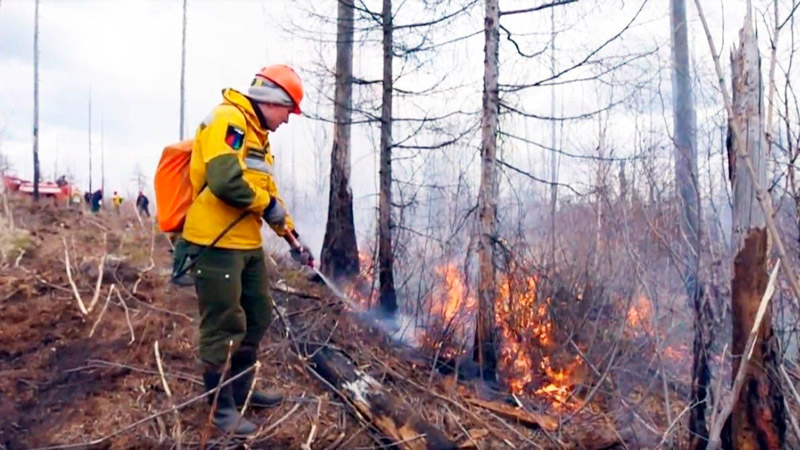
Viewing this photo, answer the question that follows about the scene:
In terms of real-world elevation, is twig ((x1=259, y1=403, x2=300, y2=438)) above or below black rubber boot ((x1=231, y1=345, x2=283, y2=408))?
below

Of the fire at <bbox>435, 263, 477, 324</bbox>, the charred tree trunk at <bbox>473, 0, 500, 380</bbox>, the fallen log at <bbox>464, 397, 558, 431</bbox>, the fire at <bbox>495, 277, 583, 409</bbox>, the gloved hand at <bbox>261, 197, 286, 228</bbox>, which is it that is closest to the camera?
the gloved hand at <bbox>261, 197, 286, 228</bbox>

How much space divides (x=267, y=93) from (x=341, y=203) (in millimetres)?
4407

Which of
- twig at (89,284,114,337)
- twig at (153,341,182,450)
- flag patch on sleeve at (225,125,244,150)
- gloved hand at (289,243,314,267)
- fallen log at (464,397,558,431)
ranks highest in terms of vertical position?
flag patch on sleeve at (225,125,244,150)

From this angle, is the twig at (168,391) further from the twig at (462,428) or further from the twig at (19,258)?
the twig at (19,258)

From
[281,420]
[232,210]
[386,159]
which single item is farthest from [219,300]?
[386,159]

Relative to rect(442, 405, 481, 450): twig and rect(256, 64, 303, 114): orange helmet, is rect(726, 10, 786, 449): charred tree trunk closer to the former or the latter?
rect(442, 405, 481, 450): twig

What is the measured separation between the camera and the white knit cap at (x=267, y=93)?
405cm

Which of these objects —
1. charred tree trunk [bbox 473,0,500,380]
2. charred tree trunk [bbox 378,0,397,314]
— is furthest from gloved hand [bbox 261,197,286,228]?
charred tree trunk [bbox 378,0,397,314]

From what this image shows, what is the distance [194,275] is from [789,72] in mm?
3437

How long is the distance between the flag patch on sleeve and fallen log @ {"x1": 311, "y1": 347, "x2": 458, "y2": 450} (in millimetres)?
2115

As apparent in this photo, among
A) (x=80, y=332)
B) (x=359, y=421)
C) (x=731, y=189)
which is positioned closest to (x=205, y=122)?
(x=359, y=421)

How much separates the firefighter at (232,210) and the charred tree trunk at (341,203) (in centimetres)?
415

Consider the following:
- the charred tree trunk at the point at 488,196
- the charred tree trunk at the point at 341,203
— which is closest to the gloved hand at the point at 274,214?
the charred tree trunk at the point at 488,196

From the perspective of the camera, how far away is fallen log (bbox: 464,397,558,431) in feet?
16.2
